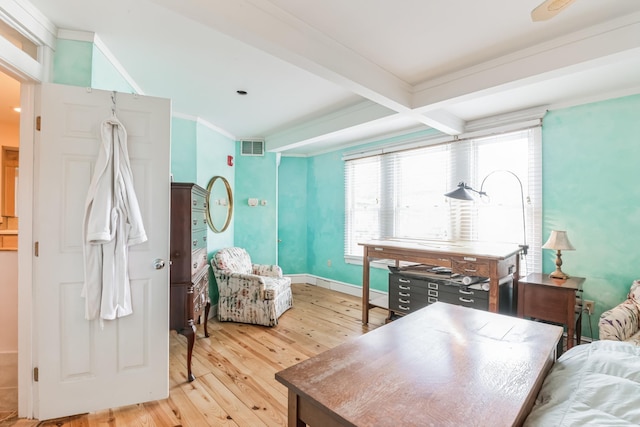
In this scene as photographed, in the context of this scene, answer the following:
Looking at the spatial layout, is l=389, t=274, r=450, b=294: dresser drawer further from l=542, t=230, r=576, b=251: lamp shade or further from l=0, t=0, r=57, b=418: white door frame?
l=0, t=0, r=57, b=418: white door frame

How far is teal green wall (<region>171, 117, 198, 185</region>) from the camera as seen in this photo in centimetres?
346

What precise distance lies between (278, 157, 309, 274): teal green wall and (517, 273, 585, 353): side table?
3.54 metres

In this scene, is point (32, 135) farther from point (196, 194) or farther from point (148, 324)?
point (148, 324)

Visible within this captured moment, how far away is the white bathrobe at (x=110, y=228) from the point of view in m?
1.78

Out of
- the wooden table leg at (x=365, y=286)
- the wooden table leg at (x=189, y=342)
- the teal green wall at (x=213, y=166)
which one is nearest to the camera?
the wooden table leg at (x=189, y=342)

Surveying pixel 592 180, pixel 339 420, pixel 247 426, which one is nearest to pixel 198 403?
pixel 247 426

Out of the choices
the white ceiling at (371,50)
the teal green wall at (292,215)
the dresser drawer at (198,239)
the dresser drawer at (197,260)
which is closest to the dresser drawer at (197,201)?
the dresser drawer at (198,239)

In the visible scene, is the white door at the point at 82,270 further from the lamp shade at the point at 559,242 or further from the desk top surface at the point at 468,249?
the lamp shade at the point at 559,242

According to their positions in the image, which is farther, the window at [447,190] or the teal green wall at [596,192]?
the window at [447,190]

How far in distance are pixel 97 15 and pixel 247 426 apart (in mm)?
2644

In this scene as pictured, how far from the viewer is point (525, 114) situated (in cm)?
312

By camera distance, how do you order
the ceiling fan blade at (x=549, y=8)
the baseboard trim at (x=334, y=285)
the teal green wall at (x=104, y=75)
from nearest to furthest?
the ceiling fan blade at (x=549, y=8), the teal green wall at (x=104, y=75), the baseboard trim at (x=334, y=285)

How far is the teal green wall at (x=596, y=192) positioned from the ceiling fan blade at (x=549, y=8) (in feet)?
7.35

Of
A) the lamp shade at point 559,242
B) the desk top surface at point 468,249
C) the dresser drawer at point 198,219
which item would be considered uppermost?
the dresser drawer at point 198,219
